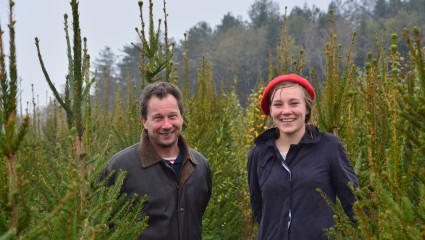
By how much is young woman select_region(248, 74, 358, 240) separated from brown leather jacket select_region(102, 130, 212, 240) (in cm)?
49

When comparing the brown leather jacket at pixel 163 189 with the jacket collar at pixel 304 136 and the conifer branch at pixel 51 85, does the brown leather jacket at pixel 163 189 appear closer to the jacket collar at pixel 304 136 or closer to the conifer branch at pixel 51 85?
the jacket collar at pixel 304 136

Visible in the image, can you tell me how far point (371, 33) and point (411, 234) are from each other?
127 feet

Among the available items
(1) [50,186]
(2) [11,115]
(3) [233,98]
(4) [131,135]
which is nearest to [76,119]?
(1) [50,186]

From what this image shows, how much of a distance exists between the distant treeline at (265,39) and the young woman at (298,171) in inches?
1158

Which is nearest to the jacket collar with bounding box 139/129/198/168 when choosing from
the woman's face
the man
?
the man

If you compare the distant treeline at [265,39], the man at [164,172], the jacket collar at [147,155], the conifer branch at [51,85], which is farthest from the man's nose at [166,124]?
the distant treeline at [265,39]

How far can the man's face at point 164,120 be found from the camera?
8.81 feet

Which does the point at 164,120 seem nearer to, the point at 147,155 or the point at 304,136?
the point at 147,155

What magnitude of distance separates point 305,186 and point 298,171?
11 centimetres

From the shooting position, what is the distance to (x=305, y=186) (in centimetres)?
239

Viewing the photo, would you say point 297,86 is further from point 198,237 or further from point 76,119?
point 76,119

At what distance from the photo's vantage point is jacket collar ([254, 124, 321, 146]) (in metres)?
2.51

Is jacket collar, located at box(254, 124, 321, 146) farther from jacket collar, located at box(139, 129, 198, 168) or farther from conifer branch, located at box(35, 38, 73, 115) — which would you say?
conifer branch, located at box(35, 38, 73, 115)

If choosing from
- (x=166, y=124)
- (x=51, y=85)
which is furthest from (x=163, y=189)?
(x=51, y=85)
